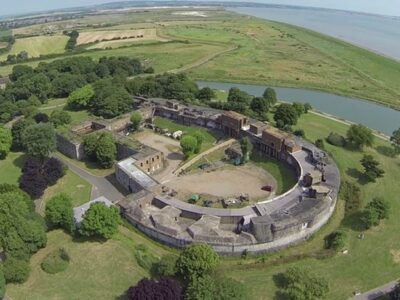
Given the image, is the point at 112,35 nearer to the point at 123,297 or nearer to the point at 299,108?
the point at 299,108

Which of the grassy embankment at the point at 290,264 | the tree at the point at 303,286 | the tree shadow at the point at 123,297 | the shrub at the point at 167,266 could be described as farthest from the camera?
the shrub at the point at 167,266

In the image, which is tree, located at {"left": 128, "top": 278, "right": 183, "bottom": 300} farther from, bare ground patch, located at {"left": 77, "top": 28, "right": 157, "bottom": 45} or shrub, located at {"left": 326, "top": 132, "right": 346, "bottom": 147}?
A: bare ground patch, located at {"left": 77, "top": 28, "right": 157, "bottom": 45}

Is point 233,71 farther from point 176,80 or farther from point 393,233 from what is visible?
point 393,233

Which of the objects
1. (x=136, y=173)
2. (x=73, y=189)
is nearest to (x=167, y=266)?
(x=136, y=173)

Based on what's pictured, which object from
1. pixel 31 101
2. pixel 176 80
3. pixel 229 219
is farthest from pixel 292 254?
pixel 31 101

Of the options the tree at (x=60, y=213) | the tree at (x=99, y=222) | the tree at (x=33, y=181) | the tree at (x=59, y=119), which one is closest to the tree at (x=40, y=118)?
the tree at (x=59, y=119)

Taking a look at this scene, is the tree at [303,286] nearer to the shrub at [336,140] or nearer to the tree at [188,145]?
the tree at [188,145]
